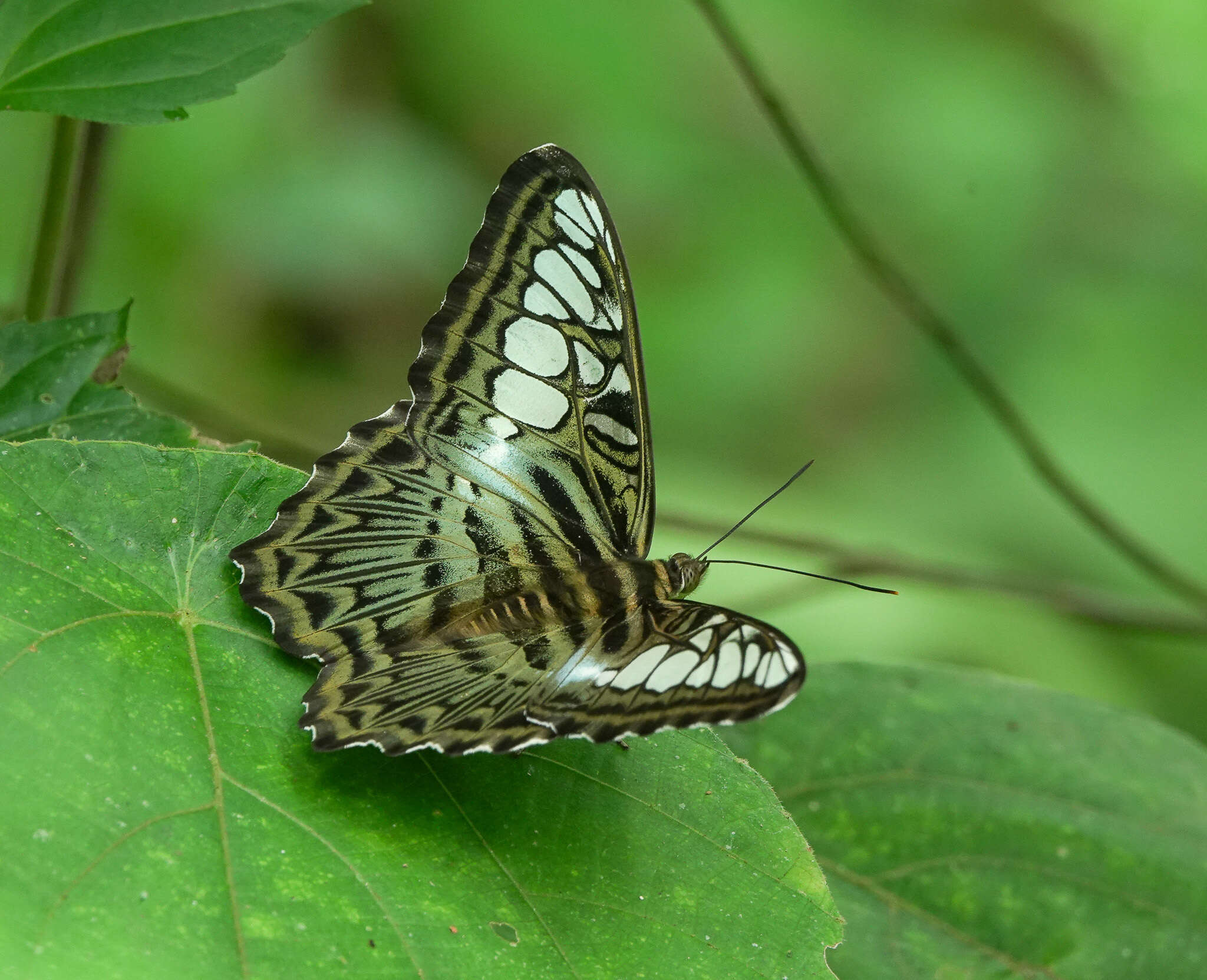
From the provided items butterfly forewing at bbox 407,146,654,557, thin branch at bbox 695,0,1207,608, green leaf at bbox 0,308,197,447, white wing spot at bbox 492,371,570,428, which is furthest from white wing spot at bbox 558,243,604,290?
thin branch at bbox 695,0,1207,608

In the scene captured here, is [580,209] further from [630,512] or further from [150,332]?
[150,332]

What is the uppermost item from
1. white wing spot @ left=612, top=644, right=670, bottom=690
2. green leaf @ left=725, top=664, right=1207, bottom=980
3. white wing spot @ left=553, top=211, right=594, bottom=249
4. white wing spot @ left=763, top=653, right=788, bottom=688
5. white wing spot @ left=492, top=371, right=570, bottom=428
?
white wing spot @ left=553, top=211, right=594, bottom=249

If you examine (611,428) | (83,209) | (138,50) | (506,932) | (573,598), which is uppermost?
(138,50)

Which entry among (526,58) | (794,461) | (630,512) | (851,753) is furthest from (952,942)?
(526,58)

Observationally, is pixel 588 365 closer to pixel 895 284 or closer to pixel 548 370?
pixel 548 370

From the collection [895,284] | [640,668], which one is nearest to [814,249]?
[895,284]

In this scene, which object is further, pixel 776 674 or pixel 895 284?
pixel 895 284

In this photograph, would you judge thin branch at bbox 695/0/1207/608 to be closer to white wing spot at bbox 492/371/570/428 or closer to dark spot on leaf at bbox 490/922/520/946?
white wing spot at bbox 492/371/570/428

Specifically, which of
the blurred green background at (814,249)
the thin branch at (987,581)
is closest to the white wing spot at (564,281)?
the thin branch at (987,581)
